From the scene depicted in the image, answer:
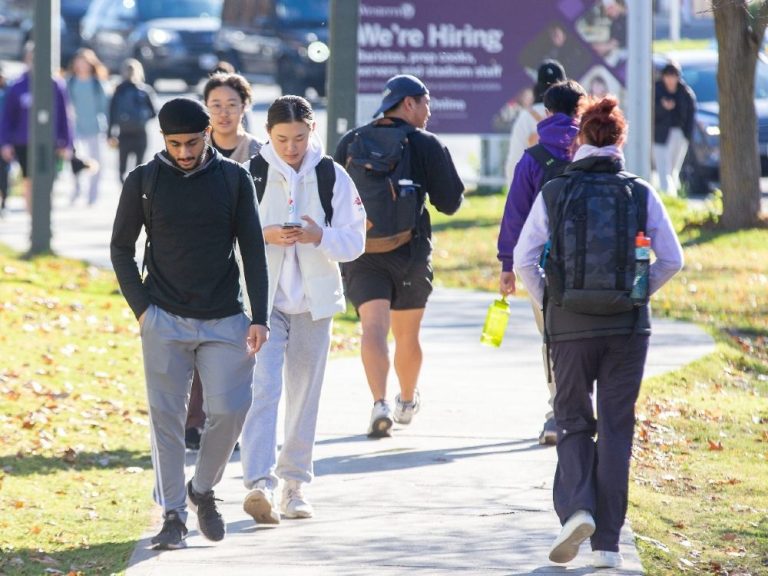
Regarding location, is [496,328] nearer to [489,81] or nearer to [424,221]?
[424,221]

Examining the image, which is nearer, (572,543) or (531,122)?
(572,543)

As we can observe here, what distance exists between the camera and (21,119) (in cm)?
1723

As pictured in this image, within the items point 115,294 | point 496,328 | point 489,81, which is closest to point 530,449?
point 496,328

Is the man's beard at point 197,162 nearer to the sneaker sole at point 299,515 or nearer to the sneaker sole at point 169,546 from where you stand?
the sneaker sole at point 169,546

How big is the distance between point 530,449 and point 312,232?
219 cm

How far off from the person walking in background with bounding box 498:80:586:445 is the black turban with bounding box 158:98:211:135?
196 centimetres

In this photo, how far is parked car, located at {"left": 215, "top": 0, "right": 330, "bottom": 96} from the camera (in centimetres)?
3334

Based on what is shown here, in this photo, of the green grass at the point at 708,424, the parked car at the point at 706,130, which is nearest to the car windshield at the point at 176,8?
the parked car at the point at 706,130

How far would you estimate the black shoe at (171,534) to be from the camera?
20.9ft

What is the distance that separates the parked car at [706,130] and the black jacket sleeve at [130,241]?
15749 mm

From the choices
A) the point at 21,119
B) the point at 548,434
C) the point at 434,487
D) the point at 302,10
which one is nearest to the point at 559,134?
the point at 548,434

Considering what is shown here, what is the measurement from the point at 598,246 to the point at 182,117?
1628 mm

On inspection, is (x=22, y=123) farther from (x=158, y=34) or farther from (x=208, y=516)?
(x=158, y=34)

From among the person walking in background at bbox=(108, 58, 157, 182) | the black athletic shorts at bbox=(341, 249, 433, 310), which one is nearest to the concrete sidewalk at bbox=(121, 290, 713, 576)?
the black athletic shorts at bbox=(341, 249, 433, 310)
